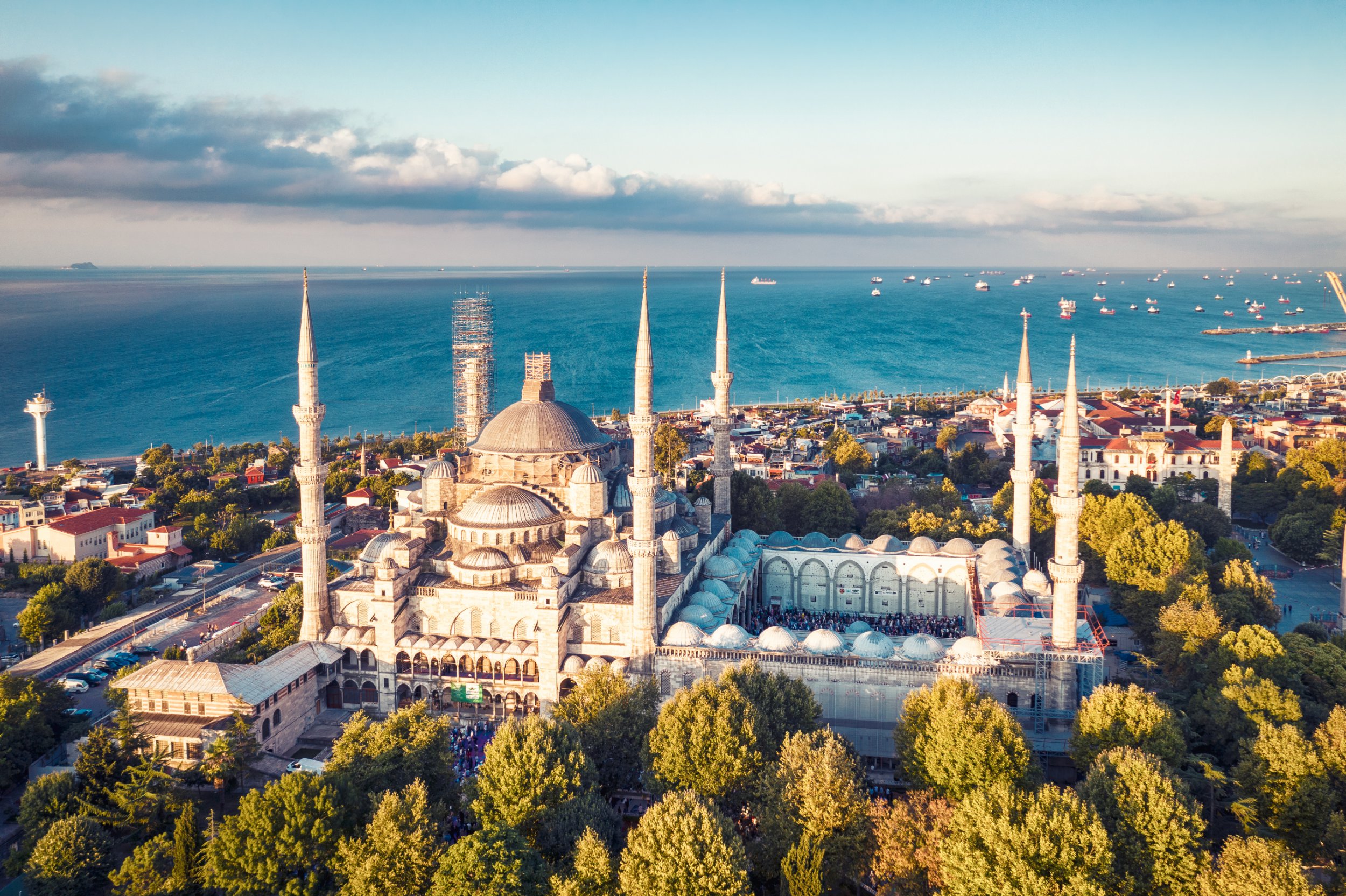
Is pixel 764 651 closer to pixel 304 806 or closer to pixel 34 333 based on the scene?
pixel 304 806

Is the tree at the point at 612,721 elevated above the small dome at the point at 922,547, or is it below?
below

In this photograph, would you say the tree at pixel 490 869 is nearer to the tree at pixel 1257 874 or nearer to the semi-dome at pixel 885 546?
the tree at pixel 1257 874

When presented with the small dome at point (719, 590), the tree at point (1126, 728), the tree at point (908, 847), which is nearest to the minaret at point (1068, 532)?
the tree at point (1126, 728)

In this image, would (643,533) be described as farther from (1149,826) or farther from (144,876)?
(1149,826)

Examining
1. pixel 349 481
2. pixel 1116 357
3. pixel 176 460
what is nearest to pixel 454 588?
pixel 349 481

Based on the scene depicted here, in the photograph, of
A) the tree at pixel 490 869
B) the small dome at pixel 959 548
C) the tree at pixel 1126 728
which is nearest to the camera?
the tree at pixel 490 869

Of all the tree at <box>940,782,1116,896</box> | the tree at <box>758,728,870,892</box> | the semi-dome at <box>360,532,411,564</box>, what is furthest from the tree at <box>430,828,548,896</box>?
the semi-dome at <box>360,532,411,564</box>

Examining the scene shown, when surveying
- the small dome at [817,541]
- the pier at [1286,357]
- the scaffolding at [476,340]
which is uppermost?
the scaffolding at [476,340]
